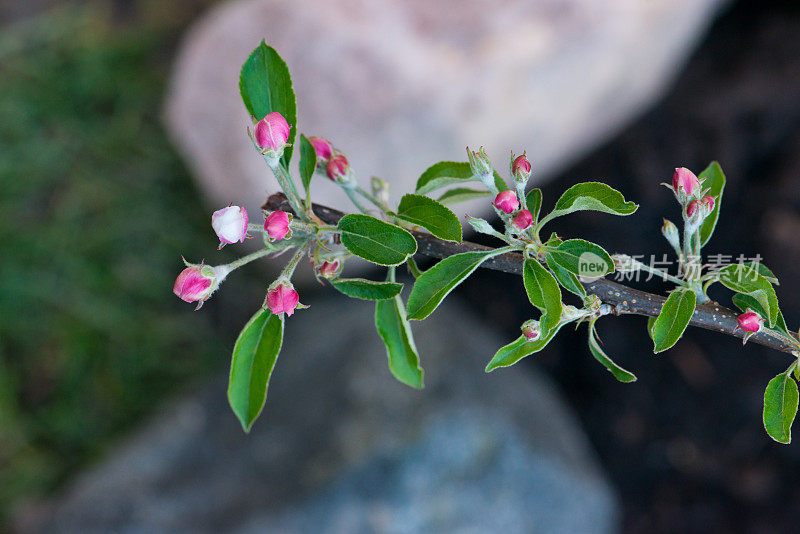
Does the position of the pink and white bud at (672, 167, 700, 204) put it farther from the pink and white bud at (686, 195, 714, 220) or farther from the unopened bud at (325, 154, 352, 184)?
the unopened bud at (325, 154, 352, 184)

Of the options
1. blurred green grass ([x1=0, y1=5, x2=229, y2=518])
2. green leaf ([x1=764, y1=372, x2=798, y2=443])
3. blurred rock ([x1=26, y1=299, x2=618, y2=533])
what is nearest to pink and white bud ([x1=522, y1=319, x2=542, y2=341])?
green leaf ([x1=764, y1=372, x2=798, y2=443])

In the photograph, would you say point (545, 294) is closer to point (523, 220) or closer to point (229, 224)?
point (523, 220)

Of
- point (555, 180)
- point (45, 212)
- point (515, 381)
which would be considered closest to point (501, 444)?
point (515, 381)

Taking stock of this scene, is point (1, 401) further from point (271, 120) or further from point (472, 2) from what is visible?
point (271, 120)

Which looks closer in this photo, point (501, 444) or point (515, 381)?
point (501, 444)

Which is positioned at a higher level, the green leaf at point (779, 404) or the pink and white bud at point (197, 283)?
the pink and white bud at point (197, 283)

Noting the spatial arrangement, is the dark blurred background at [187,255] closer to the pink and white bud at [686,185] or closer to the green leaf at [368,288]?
the pink and white bud at [686,185]

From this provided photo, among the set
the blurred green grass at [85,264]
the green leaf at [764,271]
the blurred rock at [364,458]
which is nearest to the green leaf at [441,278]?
the green leaf at [764,271]
